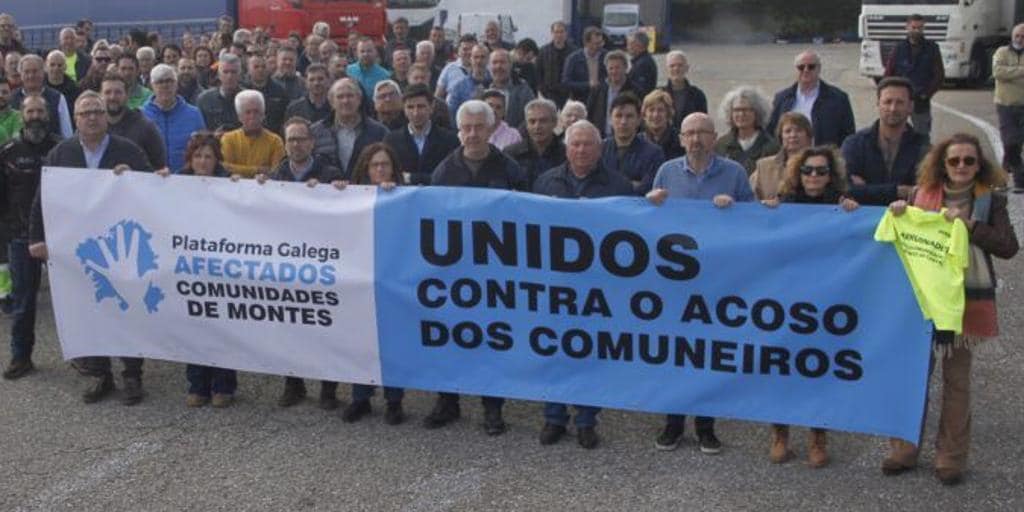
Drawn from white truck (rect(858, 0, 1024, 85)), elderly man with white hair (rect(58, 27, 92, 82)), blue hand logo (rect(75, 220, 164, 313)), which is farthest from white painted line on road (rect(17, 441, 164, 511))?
white truck (rect(858, 0, 1024, 85))

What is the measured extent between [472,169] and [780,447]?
7.30 feet

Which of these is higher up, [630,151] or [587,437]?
[630,151]

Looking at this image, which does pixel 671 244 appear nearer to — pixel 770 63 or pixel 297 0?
pixel 297 0

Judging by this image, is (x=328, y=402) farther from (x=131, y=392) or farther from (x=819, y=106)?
(x=819, y=106)

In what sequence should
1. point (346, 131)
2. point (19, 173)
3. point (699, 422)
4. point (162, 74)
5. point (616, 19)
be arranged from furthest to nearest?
point (616, 19) → point (162, 74) → point (346, 131) → point (19, 173) → point (699, 422)

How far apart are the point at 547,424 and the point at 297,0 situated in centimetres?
2103

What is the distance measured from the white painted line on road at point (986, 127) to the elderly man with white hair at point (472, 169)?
9.61 metres

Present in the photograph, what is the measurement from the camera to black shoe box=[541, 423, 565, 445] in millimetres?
6305

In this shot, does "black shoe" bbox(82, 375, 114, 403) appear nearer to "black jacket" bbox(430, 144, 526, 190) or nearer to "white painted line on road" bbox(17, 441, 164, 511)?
"white painted line on road" bbox(17, 441, 164, 511)

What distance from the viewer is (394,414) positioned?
6.71m

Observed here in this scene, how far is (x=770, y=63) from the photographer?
3591 centimetres

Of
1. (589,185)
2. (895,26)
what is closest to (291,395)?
(589,185)

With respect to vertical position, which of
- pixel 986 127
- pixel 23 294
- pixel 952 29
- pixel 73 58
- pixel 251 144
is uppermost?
pixel 952 29

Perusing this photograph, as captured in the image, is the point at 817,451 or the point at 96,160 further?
the point at 96,160
